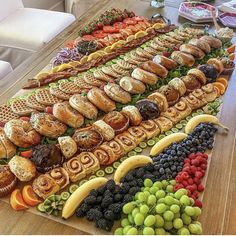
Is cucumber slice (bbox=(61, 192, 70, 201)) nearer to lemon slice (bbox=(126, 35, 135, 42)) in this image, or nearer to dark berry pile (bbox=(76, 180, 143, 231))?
dark berry pile (bbox=(76, 180, 143, 231))

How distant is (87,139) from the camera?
162cm

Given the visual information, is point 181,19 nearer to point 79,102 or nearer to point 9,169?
point 79,102

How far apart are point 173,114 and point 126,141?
0.35 metres

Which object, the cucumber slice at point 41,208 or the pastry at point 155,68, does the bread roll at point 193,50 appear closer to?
the pastry at point 155,68

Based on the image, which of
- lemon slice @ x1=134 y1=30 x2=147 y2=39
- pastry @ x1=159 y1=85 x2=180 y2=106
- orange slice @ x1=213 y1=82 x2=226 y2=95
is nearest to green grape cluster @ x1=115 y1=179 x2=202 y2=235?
pastry @ x1=159 y1=85 x2=180 y2=106

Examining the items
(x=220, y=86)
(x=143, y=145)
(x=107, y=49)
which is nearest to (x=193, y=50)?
(x=220, y=86)

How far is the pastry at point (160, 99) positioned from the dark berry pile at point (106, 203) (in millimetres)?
624

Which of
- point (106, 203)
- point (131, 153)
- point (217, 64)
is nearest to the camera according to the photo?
point (106, 203)

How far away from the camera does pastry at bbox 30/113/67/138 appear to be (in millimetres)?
1645

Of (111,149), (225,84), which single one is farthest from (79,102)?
(225,84)

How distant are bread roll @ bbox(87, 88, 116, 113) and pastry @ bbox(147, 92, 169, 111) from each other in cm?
22

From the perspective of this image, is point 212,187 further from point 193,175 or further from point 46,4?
point 46,4

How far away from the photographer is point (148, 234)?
1.16 metres

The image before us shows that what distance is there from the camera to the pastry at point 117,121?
1729mm
